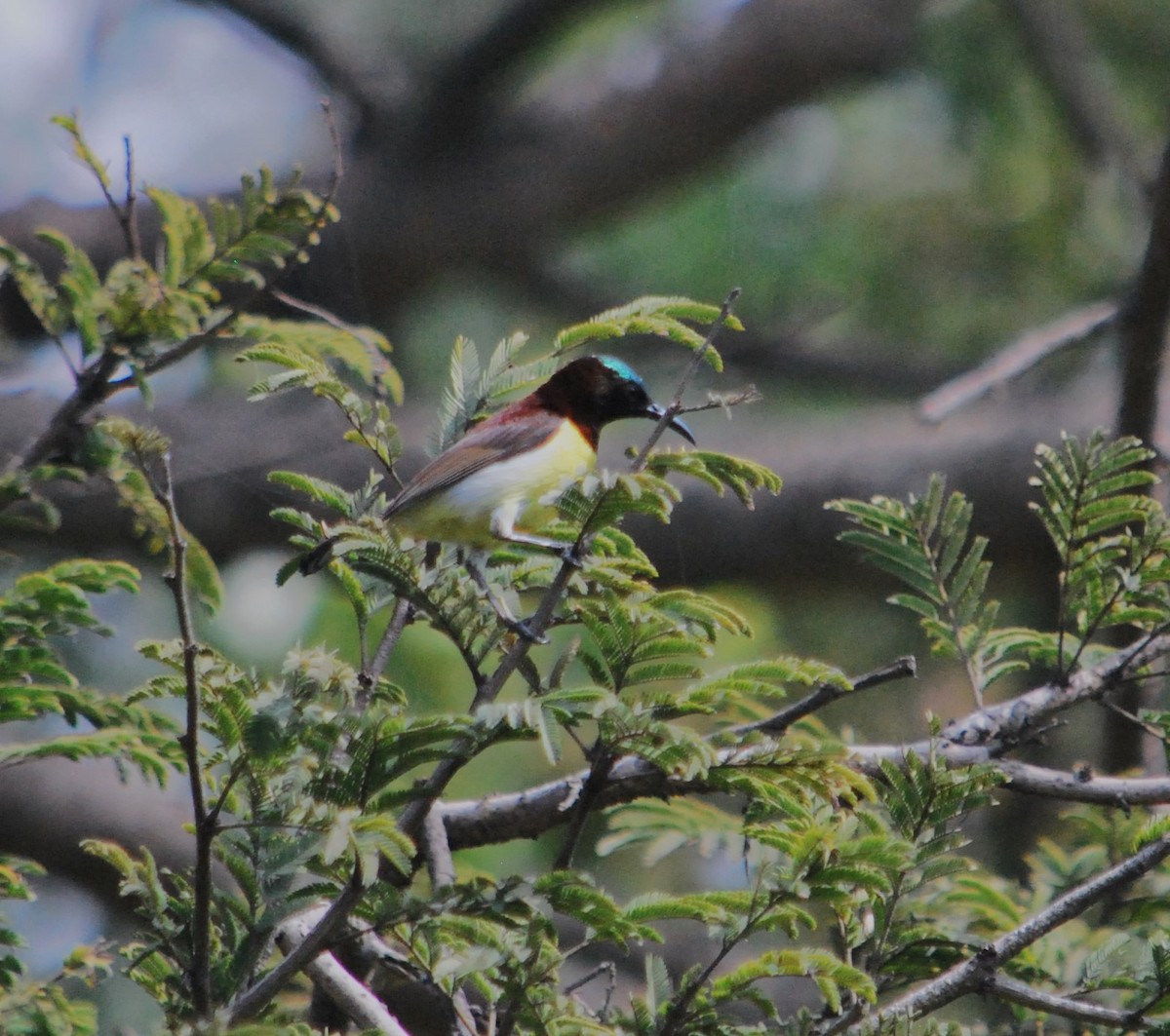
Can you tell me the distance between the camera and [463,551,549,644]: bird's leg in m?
1.58

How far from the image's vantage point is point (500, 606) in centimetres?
181

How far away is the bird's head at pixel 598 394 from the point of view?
3107 mm

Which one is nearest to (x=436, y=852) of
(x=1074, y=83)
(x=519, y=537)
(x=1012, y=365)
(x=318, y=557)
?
(x=318, y=557)

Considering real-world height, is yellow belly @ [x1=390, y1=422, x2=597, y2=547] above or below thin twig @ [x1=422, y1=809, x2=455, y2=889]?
above

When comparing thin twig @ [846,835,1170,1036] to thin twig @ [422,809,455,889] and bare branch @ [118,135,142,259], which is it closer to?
thin twig @ [422,809,455,889]

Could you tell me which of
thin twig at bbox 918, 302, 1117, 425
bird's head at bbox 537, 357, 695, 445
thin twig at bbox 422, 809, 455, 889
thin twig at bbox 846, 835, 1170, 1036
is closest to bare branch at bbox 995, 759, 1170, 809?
thin twig at bbox 846, 835, 1170, 1036

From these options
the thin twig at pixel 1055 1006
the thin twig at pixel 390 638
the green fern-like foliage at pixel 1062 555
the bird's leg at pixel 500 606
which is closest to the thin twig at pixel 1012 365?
the green fern-like foliage at pixel 1062 555

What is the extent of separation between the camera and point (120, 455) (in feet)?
5.16

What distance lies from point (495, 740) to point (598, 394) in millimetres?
1770

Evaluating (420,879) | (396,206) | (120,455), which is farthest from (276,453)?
(120,455)

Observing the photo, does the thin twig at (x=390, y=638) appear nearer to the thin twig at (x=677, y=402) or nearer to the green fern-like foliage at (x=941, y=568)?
the thin twig at (x=677, y=402)

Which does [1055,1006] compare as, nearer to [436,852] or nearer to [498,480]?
[436,852]

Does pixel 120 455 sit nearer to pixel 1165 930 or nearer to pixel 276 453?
pixel 1165 930

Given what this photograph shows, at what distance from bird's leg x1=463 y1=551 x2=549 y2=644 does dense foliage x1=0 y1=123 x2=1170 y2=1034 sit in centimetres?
2
